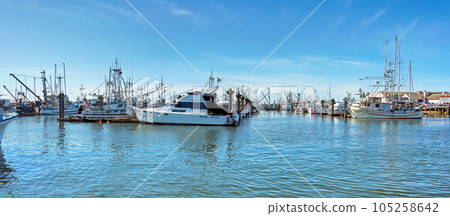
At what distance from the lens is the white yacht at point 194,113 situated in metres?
40.9

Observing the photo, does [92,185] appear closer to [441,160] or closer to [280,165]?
[280,165]

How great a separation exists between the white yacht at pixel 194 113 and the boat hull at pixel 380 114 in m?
40.4

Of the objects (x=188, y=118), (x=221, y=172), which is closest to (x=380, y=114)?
(x=188, y=118)

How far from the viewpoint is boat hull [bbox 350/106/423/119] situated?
2655 inches

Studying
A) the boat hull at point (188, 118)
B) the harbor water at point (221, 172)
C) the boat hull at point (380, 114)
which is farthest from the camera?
the boat hull at point (380, 114)

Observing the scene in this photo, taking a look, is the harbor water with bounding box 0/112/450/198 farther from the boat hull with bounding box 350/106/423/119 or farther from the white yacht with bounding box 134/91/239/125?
the boat hull with bounding box 350/106/423/119

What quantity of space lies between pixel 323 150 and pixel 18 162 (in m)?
19.2

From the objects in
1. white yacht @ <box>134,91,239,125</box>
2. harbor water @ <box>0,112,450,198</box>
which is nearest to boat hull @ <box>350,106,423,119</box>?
white yacht @ <box>134,91,239,125</box>

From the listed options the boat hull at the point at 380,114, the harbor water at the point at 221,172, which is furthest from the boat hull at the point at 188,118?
the boat hull at the point at 380,114

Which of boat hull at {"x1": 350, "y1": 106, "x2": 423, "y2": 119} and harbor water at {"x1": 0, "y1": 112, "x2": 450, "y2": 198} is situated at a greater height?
boat hull at {"x1": 350, "y1": 106, "x2": 423, "y2": 119}

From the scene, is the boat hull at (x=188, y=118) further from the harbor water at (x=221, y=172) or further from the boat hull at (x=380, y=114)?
the boat hull at (x=380, y=114)

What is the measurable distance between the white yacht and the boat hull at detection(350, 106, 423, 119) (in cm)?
4038
